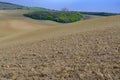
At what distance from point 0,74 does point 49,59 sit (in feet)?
6.51

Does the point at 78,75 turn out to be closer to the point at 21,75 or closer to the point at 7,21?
the point at 21,75

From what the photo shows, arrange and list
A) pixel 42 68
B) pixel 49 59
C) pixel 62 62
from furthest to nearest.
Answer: pixel 49 59 → pixel 62 62 → pixel 42 68

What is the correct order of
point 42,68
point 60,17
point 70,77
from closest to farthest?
point 70,77 → point 42,68 → point 60,17

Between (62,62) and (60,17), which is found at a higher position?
(62,62)

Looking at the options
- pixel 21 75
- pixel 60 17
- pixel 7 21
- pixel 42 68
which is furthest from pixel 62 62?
pixel 60 17

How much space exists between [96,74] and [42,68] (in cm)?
169

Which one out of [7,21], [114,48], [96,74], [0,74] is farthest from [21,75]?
[7,21]

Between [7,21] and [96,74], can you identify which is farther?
[7,21]

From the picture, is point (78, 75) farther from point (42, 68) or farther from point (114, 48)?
point (114, 48)

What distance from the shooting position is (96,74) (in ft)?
24.3

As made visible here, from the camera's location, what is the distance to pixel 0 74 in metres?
8.23

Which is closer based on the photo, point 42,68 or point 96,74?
point 96,74

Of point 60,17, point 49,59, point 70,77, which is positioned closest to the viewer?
point 70,77

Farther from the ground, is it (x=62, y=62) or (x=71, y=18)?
(x=62, y=62)
